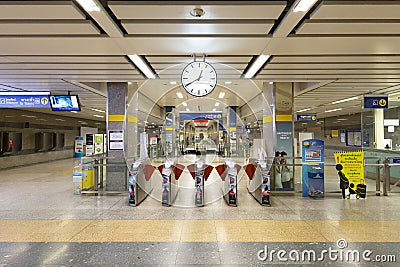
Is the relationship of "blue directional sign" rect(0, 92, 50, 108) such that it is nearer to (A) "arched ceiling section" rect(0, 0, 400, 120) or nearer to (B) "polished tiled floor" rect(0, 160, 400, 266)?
(A) "arched ceiling section" rect(0, 0, 400, 120)

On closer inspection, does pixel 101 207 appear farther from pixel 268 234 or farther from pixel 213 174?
pixel 213 174

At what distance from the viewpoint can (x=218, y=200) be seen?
249 inches

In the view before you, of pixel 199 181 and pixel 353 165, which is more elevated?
pixel 353 165

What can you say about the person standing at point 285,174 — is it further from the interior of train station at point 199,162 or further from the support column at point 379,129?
the support column at point 379,129

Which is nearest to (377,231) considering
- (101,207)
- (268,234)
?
(268,234)

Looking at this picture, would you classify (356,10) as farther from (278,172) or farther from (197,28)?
(278,172)

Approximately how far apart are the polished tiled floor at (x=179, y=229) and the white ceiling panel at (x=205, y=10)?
2835 mm

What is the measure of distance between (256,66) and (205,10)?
2.64 m

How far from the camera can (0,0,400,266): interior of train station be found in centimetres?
319

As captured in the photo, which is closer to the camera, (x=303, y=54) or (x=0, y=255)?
(x=0, y=255)

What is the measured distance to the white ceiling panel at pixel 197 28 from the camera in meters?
3.47

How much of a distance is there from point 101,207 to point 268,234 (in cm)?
342

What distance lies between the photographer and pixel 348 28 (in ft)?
11.6

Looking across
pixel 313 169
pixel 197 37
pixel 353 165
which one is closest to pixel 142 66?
pixel 197 37
